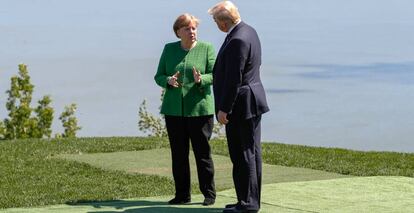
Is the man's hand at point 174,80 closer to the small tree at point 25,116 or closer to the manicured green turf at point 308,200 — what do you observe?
the manicured green turf at point 308,200

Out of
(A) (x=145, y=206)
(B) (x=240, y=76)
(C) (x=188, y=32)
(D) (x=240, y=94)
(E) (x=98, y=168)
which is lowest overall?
(A) (x=145, y=206)

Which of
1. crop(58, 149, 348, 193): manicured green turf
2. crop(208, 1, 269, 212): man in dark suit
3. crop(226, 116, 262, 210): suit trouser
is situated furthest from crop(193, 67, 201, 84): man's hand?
crop(58, 149, 348, 193): manicured green turf

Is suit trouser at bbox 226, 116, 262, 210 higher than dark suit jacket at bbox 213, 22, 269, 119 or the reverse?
the reverse

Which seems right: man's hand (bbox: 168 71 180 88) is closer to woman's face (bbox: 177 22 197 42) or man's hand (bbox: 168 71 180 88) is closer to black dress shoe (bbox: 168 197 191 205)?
woman's face (bbox: 177 22 197 42)

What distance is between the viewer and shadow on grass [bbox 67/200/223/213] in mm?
9094

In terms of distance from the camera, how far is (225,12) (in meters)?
8.23

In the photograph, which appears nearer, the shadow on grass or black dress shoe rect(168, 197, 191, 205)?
the shadow on grass

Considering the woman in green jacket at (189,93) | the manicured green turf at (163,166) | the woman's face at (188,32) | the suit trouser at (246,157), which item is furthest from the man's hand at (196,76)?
the manicured green turf at (163,166)

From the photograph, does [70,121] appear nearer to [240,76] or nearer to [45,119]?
[45,119]

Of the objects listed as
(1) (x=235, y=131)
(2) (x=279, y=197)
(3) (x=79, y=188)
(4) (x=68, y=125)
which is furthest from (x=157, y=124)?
(1) (x=235, y=131)

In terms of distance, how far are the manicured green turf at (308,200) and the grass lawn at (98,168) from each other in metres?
0.61

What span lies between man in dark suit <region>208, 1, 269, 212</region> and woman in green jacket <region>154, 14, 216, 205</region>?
2.55 ft

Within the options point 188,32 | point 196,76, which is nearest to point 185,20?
point 188,32

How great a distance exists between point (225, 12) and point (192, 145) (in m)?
1.58
